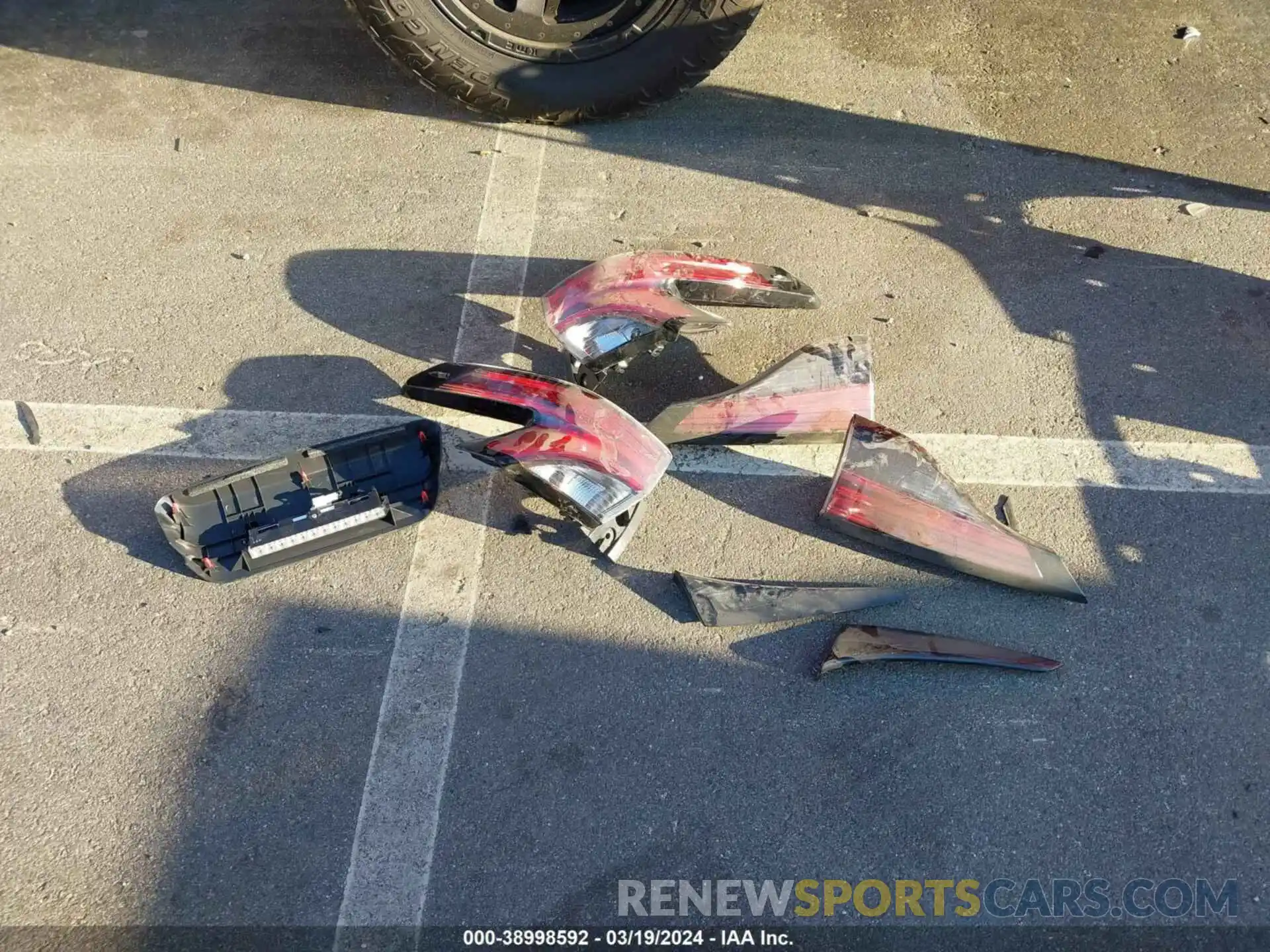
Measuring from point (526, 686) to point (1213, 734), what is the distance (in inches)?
76.2

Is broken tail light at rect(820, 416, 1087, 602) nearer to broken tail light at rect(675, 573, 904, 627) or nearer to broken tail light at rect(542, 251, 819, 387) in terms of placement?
broken tail light at rect(675, 573, 904, 627)

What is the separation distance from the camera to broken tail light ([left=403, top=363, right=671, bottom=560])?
2816mm

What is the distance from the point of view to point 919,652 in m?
2.75

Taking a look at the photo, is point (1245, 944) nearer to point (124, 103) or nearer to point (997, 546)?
point (997, 546)

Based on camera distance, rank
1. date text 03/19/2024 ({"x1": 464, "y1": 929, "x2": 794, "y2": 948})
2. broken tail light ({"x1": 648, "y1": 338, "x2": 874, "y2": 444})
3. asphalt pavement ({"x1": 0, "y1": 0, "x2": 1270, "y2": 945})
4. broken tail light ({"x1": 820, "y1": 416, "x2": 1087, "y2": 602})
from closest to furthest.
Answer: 1. date text 03/19/2024 ({"x1": 464, "y1": 929, "x2": 794, "y2": 948})
2. asphalt pavement ({"x1": 0, "y1": 0, "x2": 1270, "y2": 945})
3. broken tail light ({"x1": 820, "y1": 416, "x2": 1087, "y2": 602})
4. broken tail light ({"x1": 648, "y1": 338, "x2": 874, "y2": 444})

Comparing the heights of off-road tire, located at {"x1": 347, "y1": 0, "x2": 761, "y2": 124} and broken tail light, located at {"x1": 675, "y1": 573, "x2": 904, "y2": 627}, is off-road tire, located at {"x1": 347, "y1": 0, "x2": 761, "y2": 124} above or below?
above

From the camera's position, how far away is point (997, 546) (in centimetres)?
292

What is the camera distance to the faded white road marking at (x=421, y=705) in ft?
7.95

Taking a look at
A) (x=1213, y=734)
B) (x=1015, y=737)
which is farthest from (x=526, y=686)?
(x=1213, y=734)

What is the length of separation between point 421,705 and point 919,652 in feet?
4.66

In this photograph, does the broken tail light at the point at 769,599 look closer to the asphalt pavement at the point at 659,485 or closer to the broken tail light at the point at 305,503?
the asphalt pavement at the point at 659,485

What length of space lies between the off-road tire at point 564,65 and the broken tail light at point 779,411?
1.58 metres

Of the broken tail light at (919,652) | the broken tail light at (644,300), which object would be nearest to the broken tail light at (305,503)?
the broken tail light at (644,300)

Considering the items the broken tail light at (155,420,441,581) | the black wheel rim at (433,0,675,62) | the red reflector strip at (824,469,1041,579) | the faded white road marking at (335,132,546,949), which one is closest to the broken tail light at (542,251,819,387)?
the faded white road marking at (335,132,546,949)
